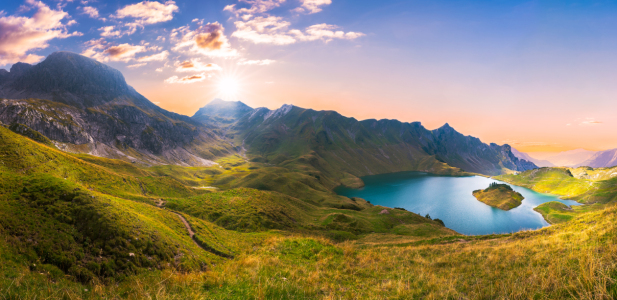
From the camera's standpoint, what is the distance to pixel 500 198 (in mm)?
150000

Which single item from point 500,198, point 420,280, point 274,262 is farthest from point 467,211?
point 274,262

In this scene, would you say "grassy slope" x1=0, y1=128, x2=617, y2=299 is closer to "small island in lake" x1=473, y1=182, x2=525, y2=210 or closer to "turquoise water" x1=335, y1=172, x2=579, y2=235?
"turquoise water" x1=335, y1=172, x2=579, y2=235

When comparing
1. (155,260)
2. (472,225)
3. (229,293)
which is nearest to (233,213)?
(155,260)

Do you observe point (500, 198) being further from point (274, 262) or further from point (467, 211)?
point (274, 262)

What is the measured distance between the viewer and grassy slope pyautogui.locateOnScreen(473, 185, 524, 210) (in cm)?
14157

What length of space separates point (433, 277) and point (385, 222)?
212ft

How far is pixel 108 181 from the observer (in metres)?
53.8

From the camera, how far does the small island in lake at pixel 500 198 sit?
142 metres

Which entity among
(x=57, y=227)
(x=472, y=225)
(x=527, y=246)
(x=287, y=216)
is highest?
(x=527, y=246)

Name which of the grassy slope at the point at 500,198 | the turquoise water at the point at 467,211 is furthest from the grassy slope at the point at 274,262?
the grassy slope at the point at 500,198

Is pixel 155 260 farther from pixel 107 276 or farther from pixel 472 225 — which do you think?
pixel 472 225

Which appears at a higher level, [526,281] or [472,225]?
[526,281]

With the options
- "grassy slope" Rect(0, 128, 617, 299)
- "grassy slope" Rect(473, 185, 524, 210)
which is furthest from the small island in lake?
"grassy slope" Rect(0, 128, 617, 299)

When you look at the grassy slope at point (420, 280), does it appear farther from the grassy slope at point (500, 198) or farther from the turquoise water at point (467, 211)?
the grassy slope at point (500, 198)
